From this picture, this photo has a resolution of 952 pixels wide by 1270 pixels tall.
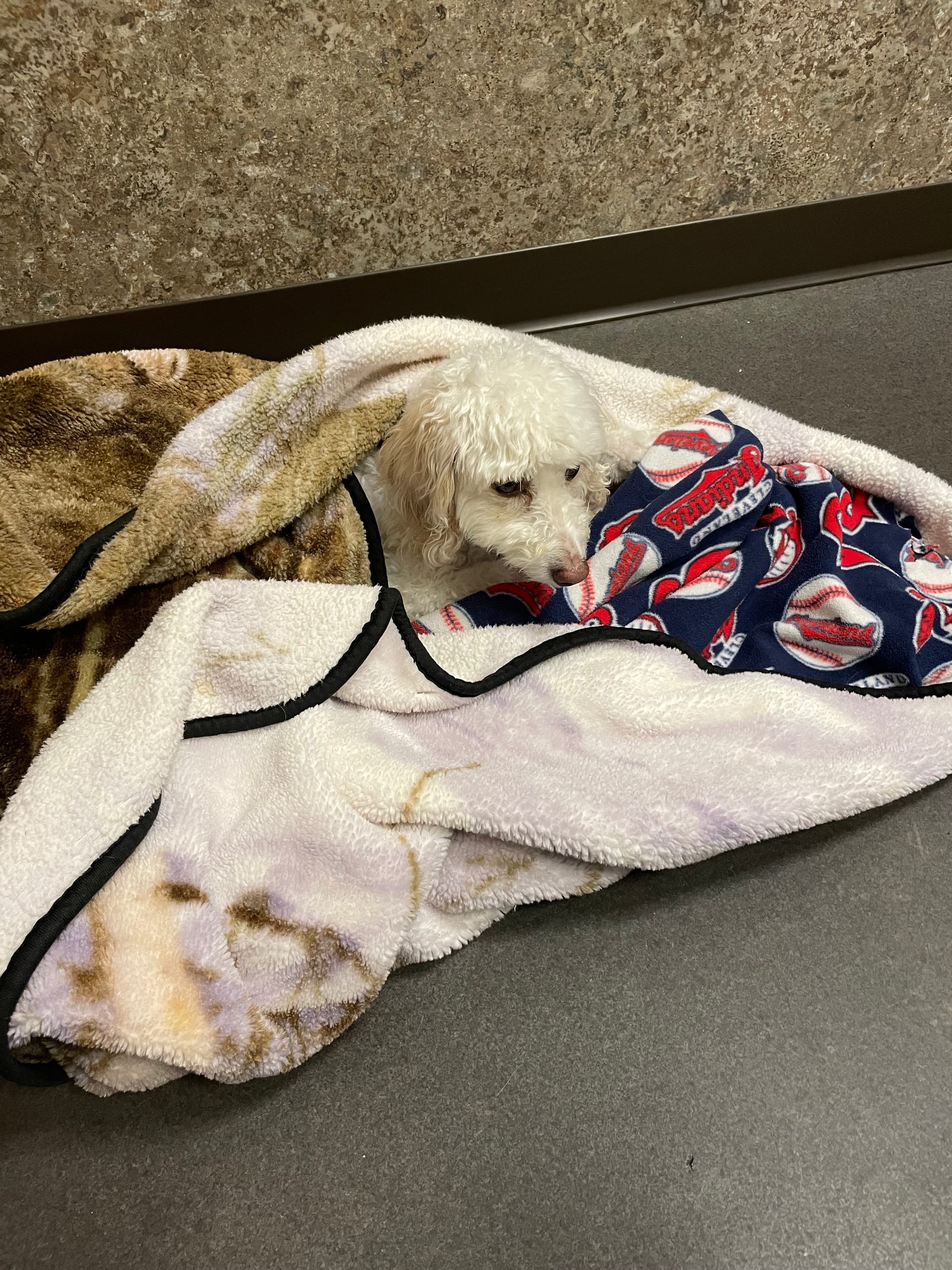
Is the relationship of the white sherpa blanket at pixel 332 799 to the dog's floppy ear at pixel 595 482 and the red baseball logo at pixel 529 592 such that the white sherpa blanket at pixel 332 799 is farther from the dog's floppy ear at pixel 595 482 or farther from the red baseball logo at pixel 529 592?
the dog's floppy ear at pixel 595 482

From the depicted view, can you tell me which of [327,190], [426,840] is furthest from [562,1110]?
[327,190]

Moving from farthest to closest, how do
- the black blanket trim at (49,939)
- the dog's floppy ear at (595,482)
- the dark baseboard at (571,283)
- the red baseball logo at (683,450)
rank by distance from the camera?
the dark baseboard at (571,283) < the red baseball logo at (683,450) < the dog's floppy ear at (595,482) < the black blanket trim at (49,939)

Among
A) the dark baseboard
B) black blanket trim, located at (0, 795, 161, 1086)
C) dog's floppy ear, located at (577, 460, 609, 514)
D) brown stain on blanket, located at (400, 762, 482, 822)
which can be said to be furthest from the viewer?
the dark baseboard

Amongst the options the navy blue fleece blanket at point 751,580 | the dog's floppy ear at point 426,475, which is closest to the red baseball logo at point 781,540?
the navy blue fleece blanket at point 751,580

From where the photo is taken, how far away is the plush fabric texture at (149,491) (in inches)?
37.3

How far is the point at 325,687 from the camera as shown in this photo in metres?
0.88

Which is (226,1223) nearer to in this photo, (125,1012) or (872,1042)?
(125,1012)

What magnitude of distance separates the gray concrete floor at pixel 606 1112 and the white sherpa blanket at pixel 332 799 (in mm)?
61

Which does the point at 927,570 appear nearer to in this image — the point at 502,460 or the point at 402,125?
the point at 502,460

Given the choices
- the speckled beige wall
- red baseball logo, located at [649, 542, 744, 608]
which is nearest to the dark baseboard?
the speckled beige wall

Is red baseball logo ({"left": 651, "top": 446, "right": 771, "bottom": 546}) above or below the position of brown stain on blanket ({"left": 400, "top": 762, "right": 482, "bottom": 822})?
above

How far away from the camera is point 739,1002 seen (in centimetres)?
88

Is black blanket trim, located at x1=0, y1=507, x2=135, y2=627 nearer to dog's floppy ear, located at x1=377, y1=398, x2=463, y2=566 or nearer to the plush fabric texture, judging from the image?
the plush fabric texture

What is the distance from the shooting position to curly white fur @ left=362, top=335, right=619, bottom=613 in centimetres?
88
